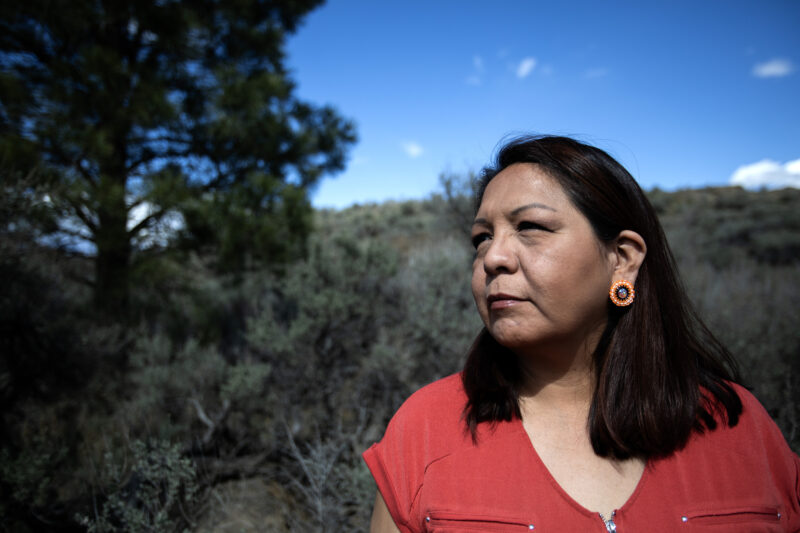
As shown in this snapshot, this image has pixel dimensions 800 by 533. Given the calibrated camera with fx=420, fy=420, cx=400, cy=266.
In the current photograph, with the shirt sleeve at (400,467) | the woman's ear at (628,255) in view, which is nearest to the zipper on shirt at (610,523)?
the shirt sleeve at (400,467)

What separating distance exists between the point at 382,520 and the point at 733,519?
0.88 metres

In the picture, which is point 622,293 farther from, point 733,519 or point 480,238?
point 733,519

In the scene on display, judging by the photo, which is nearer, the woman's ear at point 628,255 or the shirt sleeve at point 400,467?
the shirt sleeve at point 400,467

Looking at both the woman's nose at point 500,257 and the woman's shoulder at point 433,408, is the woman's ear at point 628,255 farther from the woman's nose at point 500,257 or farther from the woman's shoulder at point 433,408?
the woman's shoulder at point 433,408

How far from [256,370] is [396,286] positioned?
8.86ft

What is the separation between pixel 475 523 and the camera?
1.04 meters

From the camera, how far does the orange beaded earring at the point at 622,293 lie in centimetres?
123

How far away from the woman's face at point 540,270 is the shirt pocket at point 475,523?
43 cm

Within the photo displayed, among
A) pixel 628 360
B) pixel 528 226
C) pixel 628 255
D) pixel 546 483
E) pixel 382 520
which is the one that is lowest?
pixel 382 520

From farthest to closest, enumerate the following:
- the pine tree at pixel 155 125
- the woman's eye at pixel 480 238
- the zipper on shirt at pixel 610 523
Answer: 1. the pine tree at pixel 155 125
2. the woman's eye at pixel 480 238
3. the zipper on shirt at pixel 610 523

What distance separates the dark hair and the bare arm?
1.11 feet

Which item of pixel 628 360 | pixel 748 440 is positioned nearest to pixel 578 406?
pixel 628 360

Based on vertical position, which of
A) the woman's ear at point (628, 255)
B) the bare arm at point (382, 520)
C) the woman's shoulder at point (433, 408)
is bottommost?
the bare arm at point (382, 520)

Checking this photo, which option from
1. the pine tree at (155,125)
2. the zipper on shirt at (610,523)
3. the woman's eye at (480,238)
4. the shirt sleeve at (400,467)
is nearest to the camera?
the zipper on shirt at (610,523)
